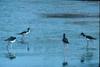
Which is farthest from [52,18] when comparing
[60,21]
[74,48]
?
[74,48]

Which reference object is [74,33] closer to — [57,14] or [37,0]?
[57,14]

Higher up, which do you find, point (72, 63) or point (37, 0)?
point (37, 0)

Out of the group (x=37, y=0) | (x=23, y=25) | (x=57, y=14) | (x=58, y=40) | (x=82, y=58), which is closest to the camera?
(x=82, y=58)

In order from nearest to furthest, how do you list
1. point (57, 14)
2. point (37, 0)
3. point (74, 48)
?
point (74, 48) < point (57, 14) < point (37, 0)

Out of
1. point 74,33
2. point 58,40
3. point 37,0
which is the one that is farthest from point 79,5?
point 58,40

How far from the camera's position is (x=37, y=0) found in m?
17.2

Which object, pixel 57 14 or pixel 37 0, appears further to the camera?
pixel 37 0

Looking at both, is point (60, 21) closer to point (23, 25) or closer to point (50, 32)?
point (23, 25)

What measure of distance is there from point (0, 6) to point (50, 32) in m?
5.71

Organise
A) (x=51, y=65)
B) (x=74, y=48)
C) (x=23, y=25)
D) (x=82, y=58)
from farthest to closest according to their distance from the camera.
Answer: (x=23, y=25)
(x=74, y=48)
(x=82, y=58)
(x=51, y=65)

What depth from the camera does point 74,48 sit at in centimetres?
823

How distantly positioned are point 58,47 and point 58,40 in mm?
660

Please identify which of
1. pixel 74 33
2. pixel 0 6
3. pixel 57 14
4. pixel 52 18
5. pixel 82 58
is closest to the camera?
pixel 82 58

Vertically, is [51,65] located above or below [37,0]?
below
